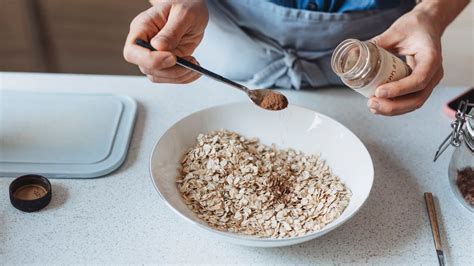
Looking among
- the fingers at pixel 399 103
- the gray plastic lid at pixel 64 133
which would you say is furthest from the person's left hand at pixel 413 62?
the gray plastic lid at pixel 64 133

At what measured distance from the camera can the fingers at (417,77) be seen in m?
0.79

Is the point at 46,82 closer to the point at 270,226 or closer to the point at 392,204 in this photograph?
the point at 270,226

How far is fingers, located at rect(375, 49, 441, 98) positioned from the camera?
792mm

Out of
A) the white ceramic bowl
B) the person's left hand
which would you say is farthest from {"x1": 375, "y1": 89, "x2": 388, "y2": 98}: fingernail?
the white ceramic bowl

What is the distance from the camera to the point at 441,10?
1031 mm

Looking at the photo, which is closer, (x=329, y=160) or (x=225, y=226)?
(x=225, y=226)

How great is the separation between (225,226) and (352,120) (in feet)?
1.33

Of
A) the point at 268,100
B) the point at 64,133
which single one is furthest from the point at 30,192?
the point at 268,100

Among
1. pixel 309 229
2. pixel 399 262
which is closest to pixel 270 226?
pixel 309 229

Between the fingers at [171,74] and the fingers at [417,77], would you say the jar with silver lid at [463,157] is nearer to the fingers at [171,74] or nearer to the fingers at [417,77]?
the fingers at [417,77]

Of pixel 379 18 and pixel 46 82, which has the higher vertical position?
pixel 379 18

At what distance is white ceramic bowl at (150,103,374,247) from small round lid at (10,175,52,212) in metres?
0.18

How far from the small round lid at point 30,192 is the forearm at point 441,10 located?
0.73 metres

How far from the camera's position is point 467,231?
33.6 inches
